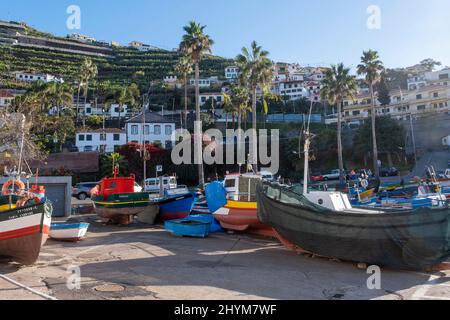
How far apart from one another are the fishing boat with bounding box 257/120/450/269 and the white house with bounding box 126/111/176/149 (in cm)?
5143

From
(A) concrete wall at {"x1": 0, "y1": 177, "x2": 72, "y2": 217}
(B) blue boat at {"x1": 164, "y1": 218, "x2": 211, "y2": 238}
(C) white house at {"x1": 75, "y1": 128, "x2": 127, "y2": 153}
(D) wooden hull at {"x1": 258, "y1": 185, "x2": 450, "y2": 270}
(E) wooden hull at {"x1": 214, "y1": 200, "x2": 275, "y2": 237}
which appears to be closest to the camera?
(D) wooden hull at {"x1": 258, "y1": 185, "x2": 450, "y2": 270}

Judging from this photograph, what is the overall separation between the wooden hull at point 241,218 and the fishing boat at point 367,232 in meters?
3.63

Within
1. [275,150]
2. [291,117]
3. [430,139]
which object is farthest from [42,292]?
[291,117]

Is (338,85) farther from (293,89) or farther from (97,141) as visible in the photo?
(293,89)

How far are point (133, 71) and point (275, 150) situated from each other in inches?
3865

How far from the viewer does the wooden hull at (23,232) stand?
36.9 ft

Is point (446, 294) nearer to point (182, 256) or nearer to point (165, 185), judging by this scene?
point (182, 256)

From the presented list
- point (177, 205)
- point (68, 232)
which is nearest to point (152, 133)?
point (177, 205)

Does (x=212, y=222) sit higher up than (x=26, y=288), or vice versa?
(x=26, y=288)

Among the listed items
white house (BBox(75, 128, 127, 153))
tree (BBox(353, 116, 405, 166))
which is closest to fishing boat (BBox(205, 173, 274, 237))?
tree (BBox(353, 116, 405, 166))

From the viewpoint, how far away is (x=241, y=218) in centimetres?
1742

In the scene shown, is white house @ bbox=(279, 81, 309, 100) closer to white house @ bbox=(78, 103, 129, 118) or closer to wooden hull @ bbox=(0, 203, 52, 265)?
white house @ bbox=(78, 103, 129, 118)

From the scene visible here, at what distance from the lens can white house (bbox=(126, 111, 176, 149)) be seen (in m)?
63.8

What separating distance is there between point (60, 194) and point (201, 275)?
58.3 feet
